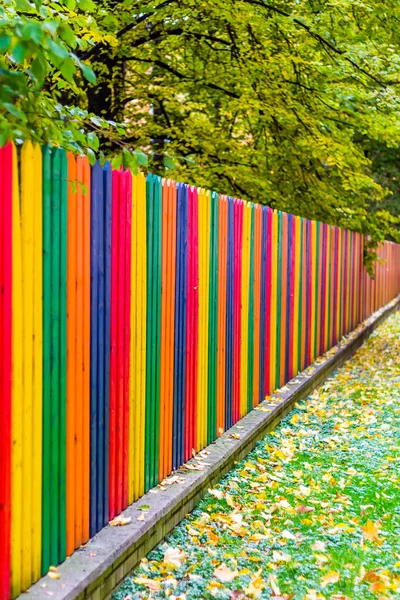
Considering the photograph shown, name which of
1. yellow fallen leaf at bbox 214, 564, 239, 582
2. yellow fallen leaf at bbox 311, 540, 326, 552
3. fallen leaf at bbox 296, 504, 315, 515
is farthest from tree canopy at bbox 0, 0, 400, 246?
yellow fallen leaf at bbox 214, 564, 239, 582

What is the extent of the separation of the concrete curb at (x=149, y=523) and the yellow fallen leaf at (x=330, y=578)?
879 millimetres

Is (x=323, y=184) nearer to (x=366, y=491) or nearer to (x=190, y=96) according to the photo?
(x=190, y=96)

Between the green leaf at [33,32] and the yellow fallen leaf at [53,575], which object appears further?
the yellow fallen leaf at [53,575]

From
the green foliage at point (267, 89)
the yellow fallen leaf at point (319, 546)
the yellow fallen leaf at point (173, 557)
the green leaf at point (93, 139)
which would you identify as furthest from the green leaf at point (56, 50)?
the green foliage at point (267, 89)

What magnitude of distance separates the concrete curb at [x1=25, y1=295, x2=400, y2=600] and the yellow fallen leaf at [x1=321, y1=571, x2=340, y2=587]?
0.88m

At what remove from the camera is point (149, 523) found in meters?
3.91

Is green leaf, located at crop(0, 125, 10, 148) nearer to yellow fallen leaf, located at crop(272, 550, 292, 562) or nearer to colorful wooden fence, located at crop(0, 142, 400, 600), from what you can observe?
colorful wooden fence, located at crop(0, 142, 400, 600)

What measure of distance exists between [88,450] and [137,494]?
Result: 732 mm

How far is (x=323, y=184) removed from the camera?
11727mm

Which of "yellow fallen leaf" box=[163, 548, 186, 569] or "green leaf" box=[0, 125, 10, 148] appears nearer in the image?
"green leaf" box=[0, 125, 10, 148]

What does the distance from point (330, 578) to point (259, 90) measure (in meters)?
7.56

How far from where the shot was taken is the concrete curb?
10.4 ft

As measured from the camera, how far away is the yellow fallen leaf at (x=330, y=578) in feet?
12.3

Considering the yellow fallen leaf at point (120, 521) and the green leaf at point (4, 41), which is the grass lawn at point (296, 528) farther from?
the green leaf at point (4, 41)
